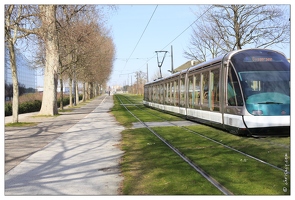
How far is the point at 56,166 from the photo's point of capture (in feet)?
29.0

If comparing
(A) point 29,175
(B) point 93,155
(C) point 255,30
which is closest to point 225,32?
(C) point 255,30

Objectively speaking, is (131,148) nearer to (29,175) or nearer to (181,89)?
(29,175)

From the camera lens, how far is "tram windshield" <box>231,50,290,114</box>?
11219 millimetres

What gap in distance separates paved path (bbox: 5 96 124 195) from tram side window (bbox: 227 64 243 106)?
384 cm

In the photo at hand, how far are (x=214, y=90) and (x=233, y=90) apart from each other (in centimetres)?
199

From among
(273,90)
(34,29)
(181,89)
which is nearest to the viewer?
(273,90)

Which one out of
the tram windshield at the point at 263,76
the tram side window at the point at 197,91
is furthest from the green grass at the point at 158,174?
the tram side window at the point at 197,91

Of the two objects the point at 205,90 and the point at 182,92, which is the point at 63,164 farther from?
the point at 182,92

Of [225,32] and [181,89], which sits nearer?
[181,89]

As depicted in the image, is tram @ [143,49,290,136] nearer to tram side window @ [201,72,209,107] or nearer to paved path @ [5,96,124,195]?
tram side window @ [201,72,209,107]

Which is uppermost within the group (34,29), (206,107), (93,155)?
(34,29)

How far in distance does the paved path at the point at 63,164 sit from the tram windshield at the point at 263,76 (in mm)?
4254

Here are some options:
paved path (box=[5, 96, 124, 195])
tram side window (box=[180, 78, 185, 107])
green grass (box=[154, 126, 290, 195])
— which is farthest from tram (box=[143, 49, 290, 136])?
tram side window (box=[180, 78, 185, 107])

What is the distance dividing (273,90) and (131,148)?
14.4 ft
